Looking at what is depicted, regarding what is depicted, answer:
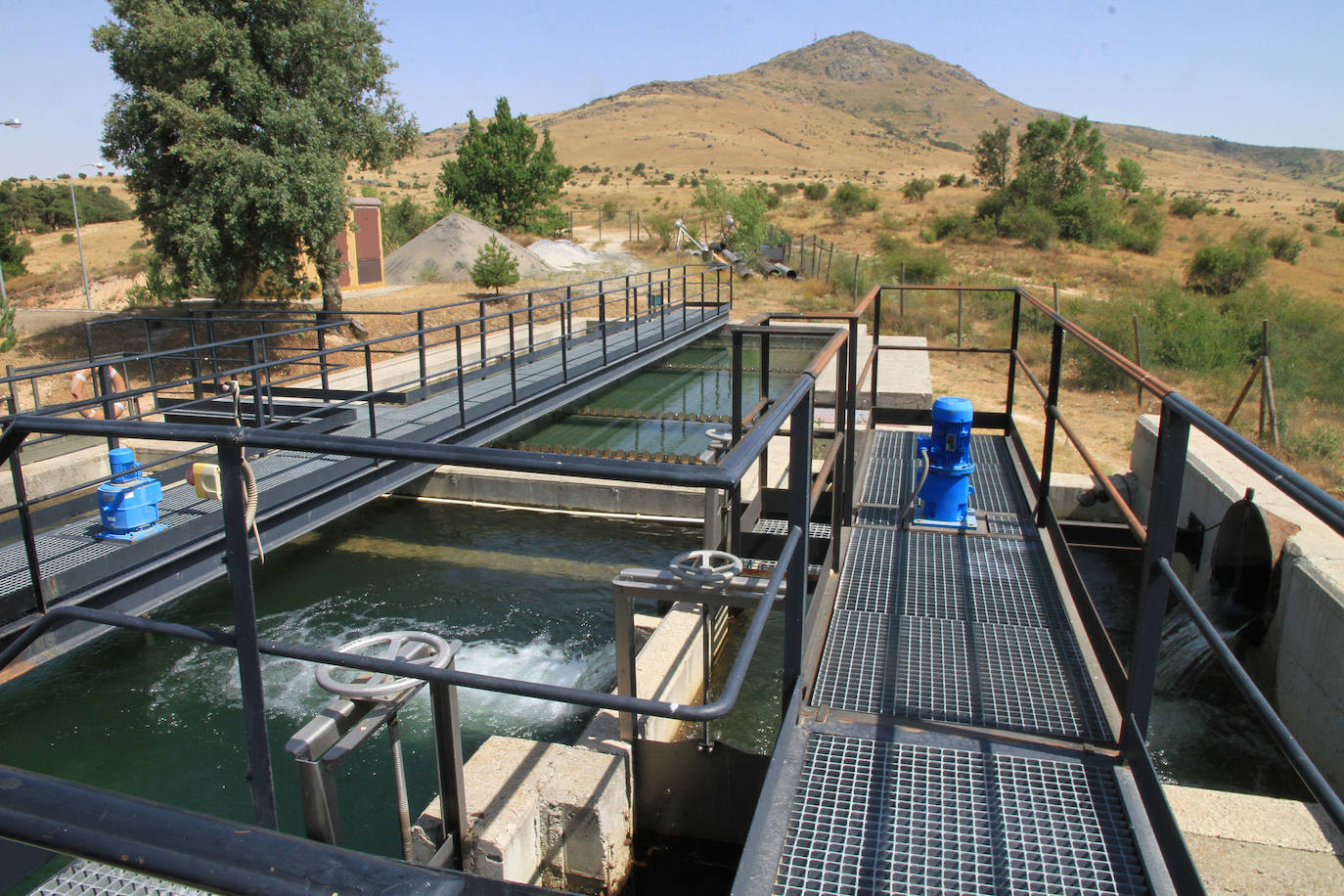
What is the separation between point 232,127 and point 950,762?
17.3m

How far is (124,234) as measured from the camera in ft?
159

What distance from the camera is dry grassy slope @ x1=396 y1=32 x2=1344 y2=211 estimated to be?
9931 cm

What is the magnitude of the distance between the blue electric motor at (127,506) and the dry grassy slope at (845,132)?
7829cm

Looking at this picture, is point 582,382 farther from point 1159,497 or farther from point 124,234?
point 124,234

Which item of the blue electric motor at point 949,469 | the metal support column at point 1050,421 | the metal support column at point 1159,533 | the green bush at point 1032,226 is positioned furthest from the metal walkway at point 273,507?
the green bush at point 1032,226

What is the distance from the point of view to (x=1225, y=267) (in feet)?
88.3

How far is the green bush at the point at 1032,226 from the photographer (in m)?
36.4

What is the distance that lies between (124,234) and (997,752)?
185 ft

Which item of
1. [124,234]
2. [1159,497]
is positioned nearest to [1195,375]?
[1159,497]

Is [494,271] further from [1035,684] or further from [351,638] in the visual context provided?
[1035,684]

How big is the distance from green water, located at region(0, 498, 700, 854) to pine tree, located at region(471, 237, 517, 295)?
12.0 m

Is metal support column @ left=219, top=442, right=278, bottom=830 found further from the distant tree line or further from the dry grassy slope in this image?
the dry grassy slope

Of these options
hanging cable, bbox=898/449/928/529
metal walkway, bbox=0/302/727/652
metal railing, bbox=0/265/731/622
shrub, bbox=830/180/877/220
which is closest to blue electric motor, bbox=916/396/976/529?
hanging cable, bbox=898/449/928/529

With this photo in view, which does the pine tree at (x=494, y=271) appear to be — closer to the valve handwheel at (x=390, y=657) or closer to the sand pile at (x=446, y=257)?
the sand pile at (x=446, y=257)
